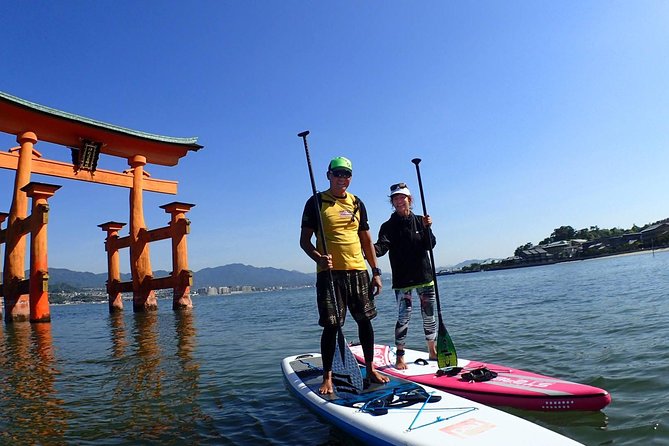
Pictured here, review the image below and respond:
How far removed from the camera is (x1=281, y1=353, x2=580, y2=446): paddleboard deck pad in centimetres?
248

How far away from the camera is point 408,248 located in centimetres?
500

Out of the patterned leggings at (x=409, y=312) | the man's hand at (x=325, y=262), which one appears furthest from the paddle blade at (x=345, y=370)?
the patterned leggings at (x=409, y=312)

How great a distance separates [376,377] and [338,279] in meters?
0.95

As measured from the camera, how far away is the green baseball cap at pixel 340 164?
12.8 feet

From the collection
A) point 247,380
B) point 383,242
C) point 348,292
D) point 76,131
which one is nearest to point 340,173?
point 348,292

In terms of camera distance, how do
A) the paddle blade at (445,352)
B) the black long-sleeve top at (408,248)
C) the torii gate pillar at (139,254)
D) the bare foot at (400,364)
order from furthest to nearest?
the torii gate pillar at (139,254) < the black long-sleeve top at (408,248) < the bare foot at (400,364) < the paddle blade at (445,352)

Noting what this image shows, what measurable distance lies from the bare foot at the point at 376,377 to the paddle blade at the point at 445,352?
38.1 inches

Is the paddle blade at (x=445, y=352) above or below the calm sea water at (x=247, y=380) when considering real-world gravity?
above

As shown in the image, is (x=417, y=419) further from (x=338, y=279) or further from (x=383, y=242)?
(x=383, y=242)

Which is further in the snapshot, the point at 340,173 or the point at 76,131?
the point at 76,131

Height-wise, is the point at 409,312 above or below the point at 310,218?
below

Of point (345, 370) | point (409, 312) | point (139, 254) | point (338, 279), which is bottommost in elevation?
point (345, 370)

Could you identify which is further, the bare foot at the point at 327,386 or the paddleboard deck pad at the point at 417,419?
the bare foot at the point at 327,386

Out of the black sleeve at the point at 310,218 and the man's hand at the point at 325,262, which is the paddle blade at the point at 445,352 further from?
the black sleeve at the point at 310,218
